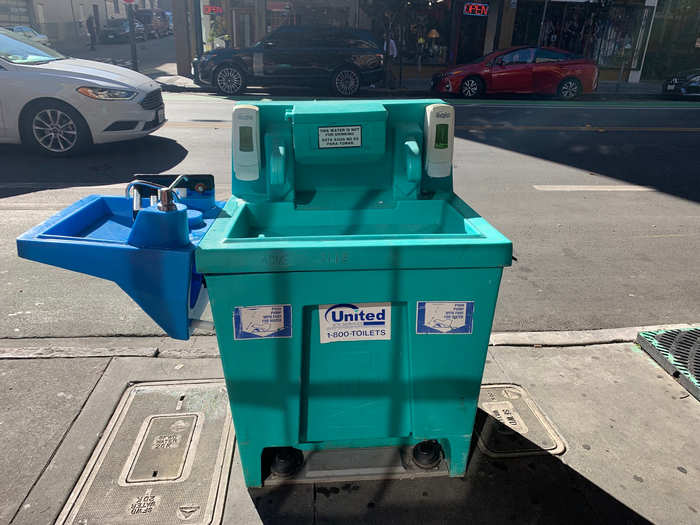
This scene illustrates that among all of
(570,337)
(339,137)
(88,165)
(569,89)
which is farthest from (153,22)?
(339,137)

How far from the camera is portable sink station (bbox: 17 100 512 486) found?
1952mm

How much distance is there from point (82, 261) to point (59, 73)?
668 cm

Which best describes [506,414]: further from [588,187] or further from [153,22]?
[153,22]

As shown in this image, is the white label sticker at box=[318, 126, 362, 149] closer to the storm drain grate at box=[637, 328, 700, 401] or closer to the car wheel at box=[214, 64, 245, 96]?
the storm drain grate at box=[637, 328, 700, 401]

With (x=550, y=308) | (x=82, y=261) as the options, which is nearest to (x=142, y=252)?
(x=82, y=261)

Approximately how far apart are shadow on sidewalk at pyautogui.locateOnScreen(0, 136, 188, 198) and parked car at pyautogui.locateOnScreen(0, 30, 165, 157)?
0.92 feet

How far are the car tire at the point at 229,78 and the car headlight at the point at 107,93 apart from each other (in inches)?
305

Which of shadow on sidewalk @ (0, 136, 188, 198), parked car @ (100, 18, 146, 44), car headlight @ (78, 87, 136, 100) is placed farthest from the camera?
parked car @ (100, 18, 146, 44)

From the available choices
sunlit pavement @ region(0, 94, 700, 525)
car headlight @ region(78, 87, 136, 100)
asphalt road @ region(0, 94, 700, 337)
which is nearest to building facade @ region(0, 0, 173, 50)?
asphalt road @ region(0, 94, 700, 337)

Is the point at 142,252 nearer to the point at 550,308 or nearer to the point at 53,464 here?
the point at 53,464

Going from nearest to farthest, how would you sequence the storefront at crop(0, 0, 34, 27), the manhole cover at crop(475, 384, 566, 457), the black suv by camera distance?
1. the manhole cover at crop(475, 384, 566, 457)
2. the black suv
3. the storefront at crop(0, 0, 34, 27)

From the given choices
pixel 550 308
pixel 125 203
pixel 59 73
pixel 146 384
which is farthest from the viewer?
pixel 59 73

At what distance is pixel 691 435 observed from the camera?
9.28 feet

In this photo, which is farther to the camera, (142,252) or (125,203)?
(125,203)
